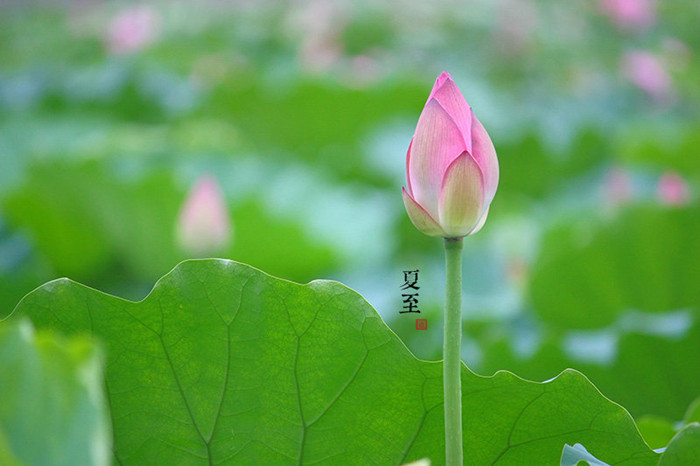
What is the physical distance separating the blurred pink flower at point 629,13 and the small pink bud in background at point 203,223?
293 centimetres

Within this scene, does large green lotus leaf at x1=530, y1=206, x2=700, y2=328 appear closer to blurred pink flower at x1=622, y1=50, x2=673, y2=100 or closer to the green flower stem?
the green flower stem

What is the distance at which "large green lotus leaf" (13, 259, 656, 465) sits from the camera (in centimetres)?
38

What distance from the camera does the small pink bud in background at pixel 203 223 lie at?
0.95 metres

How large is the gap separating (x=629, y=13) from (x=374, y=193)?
86.8 inches

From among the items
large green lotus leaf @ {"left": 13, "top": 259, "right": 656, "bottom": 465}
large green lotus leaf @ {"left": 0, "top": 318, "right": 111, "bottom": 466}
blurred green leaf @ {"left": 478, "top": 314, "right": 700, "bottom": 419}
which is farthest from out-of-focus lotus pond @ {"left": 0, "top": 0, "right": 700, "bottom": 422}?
large green lotus leaf @ {"left": 0, "top": 318, "right": 111, "bottom": 466}

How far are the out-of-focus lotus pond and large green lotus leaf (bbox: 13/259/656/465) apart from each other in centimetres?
40

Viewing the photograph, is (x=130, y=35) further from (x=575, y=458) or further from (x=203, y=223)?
(x=575, y=458)

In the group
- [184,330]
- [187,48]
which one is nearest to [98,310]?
[184,330]

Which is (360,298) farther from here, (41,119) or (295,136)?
(41,119)

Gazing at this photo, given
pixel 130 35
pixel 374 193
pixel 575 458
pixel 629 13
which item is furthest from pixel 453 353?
pixel 629 13

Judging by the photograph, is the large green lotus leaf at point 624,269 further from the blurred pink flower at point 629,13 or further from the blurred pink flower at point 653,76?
the blurred pink flower at point 629,13

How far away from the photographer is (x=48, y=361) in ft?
0.83

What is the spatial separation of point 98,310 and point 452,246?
17cm

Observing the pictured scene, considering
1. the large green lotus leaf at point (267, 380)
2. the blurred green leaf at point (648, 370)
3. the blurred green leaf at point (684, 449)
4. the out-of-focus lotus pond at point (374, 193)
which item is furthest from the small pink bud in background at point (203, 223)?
the blurred green leaf at point (684, 449)
